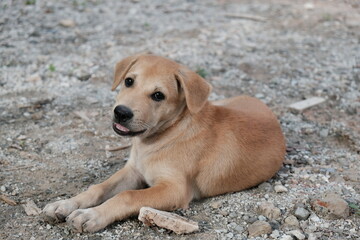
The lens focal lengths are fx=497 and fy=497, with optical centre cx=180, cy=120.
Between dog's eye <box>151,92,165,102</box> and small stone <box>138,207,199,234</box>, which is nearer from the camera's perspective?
small stone <box>138,207,199,234</box>

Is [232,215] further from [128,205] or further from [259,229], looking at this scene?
[128,205]

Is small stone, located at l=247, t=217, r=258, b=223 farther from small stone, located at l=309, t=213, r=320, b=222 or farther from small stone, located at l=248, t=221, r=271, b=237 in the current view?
small stone, located at l=309, t=213, r=320, b=222

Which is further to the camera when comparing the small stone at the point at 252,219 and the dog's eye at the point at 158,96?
the dog's eye at the point at 158,96

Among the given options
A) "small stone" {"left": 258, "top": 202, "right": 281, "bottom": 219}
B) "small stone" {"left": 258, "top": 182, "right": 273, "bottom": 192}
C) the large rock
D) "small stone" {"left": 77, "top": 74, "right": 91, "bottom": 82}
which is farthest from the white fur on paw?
"small stone" {"left": 77, "top": 74, "right": 91, "bottom": 82}

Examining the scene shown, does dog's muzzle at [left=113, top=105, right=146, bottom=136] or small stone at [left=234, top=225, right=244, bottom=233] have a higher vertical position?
dog's muzzle at [left=113, top=105, right=146, bottom=136]

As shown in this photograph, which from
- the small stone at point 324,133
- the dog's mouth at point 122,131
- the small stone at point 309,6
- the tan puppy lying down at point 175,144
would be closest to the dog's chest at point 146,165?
the tan puppy lying down at point 175,144

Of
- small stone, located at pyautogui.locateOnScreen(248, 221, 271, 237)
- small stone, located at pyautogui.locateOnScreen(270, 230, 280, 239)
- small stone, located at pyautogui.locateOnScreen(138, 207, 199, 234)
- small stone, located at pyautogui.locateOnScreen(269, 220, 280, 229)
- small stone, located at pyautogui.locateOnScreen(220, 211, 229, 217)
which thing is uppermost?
small stone, located at pyautogui.locateOnScreen(138, 207, 199, 234)

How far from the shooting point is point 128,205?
4789mm

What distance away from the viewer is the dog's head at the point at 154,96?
4.96 metres

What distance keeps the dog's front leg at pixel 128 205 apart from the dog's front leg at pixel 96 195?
176 millimetres

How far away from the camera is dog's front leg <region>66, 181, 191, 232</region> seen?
15.1 ft

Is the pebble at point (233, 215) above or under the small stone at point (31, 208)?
under

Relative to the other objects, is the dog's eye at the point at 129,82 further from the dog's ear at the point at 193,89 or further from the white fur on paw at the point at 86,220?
the white fur on paw at the point at 86,220

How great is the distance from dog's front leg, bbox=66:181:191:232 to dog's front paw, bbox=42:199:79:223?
0.14 meters
